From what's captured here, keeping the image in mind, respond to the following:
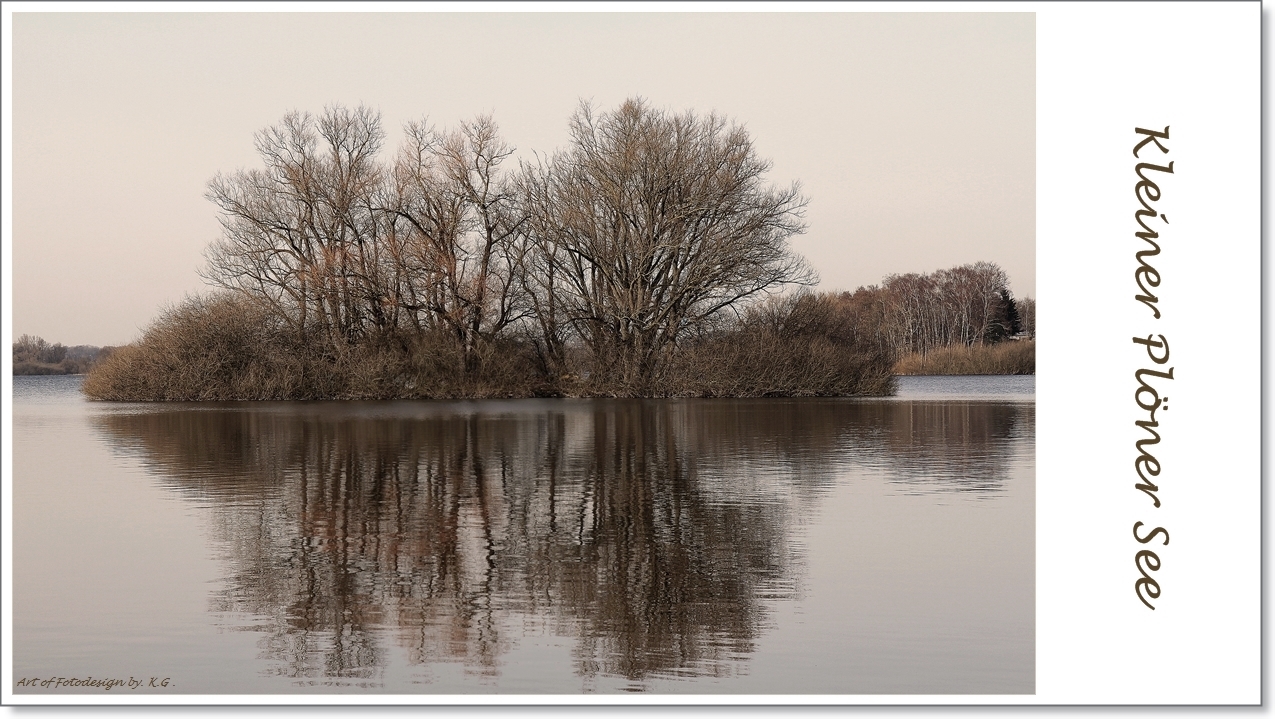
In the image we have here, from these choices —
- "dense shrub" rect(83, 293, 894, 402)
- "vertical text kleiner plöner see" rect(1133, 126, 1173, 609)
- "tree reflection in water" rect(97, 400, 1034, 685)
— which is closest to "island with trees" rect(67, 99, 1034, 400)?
"dense shrub" rect(83, 293, 894, 402)

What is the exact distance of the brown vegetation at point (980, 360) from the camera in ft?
189

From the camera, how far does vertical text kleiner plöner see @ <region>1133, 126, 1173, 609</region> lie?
333 inches

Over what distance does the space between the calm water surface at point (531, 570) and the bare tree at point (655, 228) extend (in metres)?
20.8

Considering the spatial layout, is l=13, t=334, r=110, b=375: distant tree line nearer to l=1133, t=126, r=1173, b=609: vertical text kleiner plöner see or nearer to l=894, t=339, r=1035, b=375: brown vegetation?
l=1133, t=126, r=1173, b=609: vertical text kleiner plöner see

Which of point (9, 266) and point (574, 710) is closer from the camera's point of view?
point (574, 710)

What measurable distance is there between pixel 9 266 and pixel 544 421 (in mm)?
16698

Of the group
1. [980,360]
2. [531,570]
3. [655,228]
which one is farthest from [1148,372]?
[980,360]

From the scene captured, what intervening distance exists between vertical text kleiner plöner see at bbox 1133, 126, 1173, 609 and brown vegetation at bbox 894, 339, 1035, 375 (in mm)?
46743

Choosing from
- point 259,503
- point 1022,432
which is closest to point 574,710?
point 259,503

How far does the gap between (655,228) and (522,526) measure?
2849 centimetres

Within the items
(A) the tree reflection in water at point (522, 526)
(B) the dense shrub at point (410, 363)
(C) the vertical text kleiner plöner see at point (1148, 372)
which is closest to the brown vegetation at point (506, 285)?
(B) the dense shrub at point (410, 363)

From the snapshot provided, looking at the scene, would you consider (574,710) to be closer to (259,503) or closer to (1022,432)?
(259,503)

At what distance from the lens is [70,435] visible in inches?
898

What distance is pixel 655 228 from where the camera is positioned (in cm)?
3838
